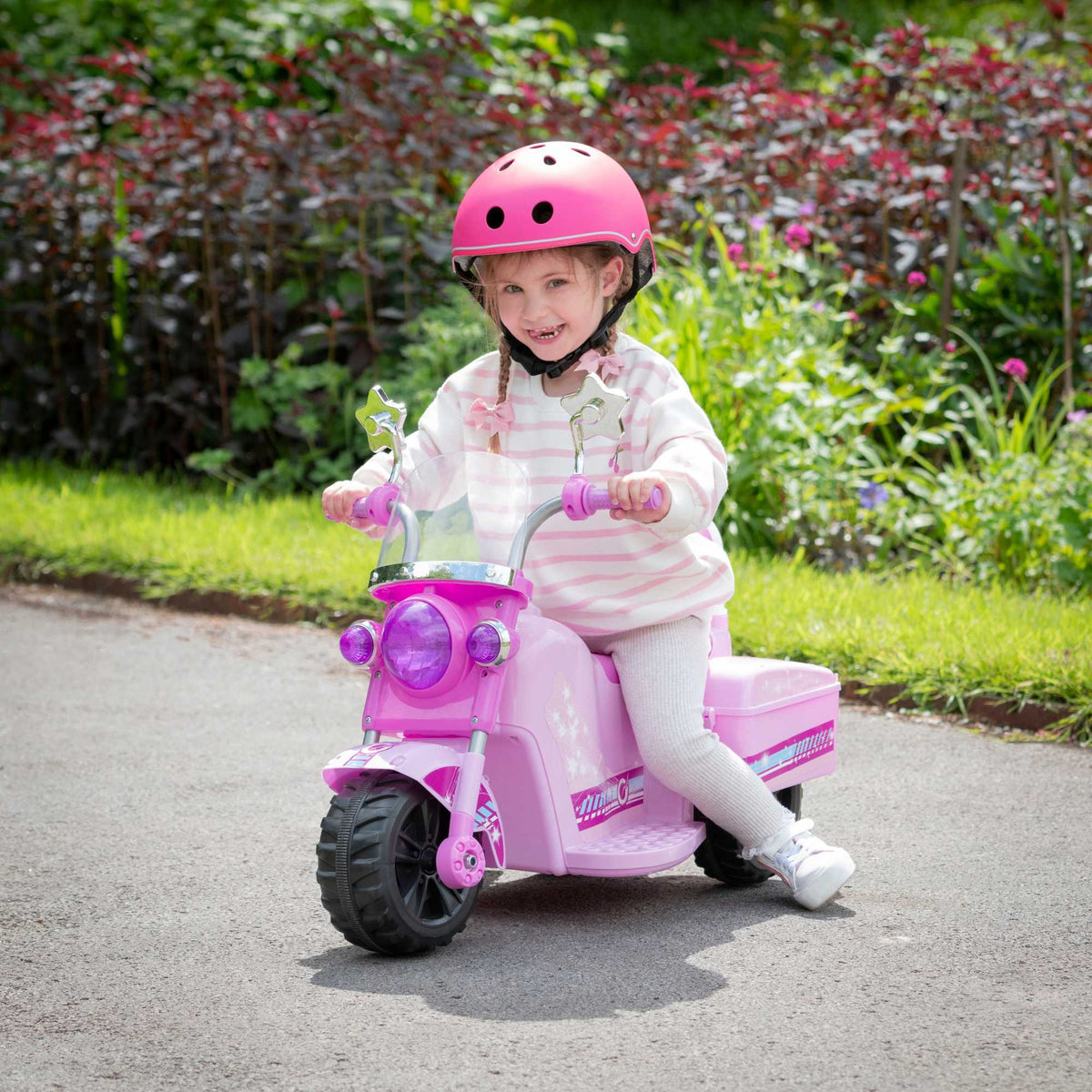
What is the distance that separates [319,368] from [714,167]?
220cm

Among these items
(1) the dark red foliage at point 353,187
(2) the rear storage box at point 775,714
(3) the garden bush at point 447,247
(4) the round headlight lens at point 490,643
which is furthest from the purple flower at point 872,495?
(4) the round headlight lens at point 490,643

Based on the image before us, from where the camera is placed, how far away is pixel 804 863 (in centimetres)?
326

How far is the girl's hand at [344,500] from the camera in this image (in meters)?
3.27

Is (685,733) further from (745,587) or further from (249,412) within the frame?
(249,412)

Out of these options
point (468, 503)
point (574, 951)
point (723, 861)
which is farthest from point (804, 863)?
point (468, 503)

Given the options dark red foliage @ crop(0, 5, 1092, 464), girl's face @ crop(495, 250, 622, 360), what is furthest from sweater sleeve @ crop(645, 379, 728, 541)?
dark red foliage @ crop(0, 5, 1092, 464)

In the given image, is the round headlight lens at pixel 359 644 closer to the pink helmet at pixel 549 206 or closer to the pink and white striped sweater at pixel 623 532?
the pink and white striped sweater at pixel 623 532

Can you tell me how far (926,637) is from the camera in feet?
16.6

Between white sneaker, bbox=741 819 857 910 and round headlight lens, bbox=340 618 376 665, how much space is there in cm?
94

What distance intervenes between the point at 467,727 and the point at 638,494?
55cm

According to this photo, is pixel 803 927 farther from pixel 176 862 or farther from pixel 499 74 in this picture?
pixel 499 74

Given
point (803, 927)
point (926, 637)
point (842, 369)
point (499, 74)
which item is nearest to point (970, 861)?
point (803, 927)

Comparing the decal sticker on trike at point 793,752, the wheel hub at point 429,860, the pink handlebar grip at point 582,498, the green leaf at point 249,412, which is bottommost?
the wheel hub at point 429,860

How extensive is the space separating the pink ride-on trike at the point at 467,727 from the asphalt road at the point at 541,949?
0.54ft
